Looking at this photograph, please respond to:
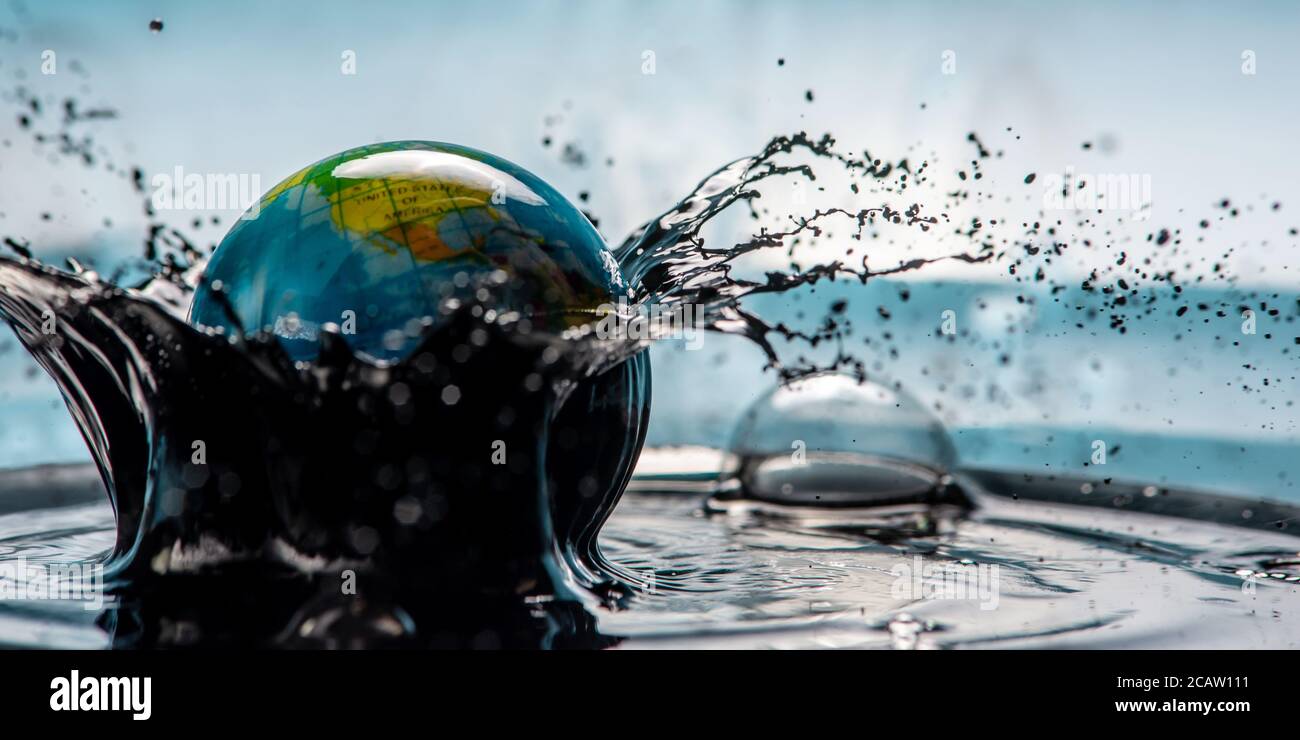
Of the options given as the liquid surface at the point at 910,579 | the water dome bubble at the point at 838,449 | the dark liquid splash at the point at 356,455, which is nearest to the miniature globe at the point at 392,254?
the dark liquid splash at the point at 356,455

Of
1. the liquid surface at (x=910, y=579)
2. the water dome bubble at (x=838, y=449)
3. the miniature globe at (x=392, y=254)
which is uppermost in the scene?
the miniature globe at (x=392, y=254)

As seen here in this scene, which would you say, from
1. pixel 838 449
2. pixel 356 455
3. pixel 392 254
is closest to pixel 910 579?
pixel 356 455

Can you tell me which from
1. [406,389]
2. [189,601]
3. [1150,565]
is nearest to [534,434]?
[406,389]

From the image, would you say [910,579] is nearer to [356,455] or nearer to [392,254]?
[356,455]

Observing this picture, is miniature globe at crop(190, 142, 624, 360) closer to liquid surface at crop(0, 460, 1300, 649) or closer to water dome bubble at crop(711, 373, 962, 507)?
liquid surface at crop(0, 460, 1300, 649)

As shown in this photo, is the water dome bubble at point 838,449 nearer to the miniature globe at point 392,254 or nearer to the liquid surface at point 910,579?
the liquid surface at point 910,579

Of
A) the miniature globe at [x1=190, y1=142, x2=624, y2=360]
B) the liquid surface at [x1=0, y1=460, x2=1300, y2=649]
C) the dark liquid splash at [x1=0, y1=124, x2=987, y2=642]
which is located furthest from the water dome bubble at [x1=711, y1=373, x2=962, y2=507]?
the miniature globe at [x1=190, y1=142, x2=624, y2=360]

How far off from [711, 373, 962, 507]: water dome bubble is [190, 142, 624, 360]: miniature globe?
2166 mm

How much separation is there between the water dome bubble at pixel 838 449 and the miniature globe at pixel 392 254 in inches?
85.3

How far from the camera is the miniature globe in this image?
3279 millimetres

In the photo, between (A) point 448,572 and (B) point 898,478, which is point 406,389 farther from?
(B) point 898,478

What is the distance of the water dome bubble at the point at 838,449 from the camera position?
5.60m

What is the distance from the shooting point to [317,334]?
3.26 meters

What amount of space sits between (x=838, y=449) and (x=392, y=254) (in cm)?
312
